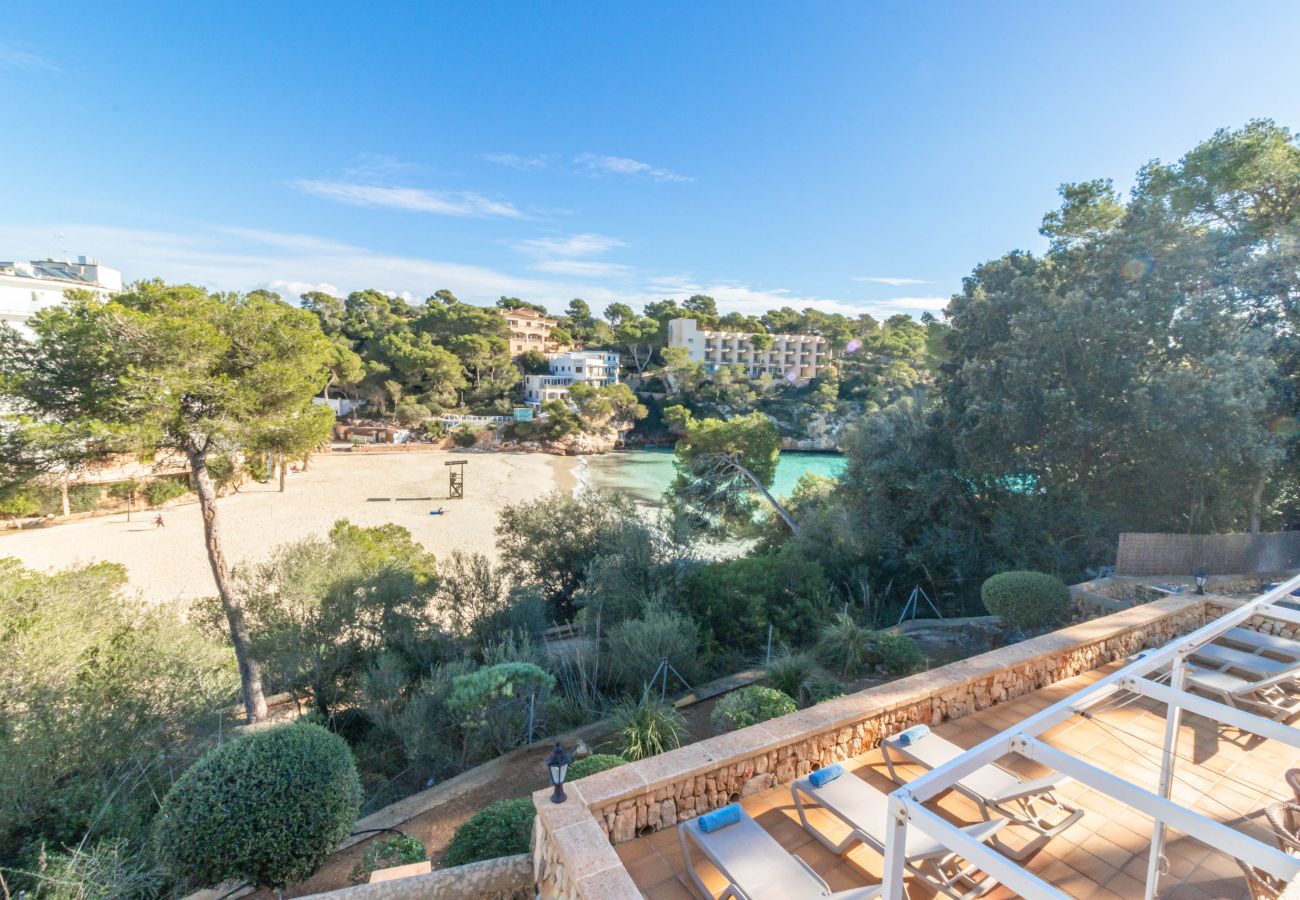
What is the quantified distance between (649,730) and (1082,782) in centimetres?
364

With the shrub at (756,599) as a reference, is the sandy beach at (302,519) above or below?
below

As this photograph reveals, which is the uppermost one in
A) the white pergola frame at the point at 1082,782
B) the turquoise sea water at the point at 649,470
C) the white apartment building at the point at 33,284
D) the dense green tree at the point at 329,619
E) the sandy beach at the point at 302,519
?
the white apartment building at the point at 33,284

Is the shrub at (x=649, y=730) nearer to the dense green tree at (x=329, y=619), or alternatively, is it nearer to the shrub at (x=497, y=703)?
the shrub at (x=497, y=703)

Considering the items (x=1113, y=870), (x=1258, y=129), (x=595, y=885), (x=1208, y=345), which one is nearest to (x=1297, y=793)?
(x=1113, y=870)

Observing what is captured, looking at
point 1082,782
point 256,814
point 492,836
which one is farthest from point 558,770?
point 1082,782

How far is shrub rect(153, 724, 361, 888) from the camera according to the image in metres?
3.55

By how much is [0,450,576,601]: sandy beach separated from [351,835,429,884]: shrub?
8.68 m

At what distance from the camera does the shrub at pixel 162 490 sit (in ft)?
81.7

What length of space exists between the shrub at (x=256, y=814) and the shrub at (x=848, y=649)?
5.13 meters

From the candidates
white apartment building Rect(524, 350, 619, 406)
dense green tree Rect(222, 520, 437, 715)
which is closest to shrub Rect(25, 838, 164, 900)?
dense green tree Rect(222, 520, 437, 715)

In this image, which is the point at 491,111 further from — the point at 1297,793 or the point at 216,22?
the point at 1297,793

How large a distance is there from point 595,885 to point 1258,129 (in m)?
14.7

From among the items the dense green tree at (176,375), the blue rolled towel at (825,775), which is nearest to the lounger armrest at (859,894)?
the blue rolled towel at (825,775)

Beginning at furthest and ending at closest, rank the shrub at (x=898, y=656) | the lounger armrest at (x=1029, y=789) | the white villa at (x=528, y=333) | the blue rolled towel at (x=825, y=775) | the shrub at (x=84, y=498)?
the white villa at (x=528, y=333) < the shrub at (x=84, y=498) < the shrub at (x=898, y=656) < the blue rolled towel at (x=825, y=775) < the lounger armrest at (x=1029, y=789)
